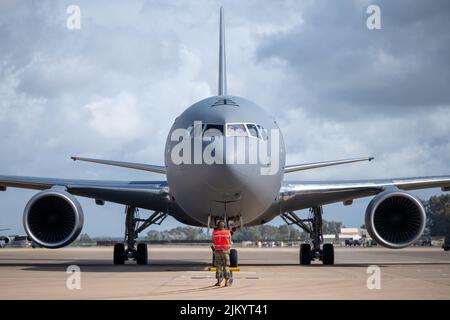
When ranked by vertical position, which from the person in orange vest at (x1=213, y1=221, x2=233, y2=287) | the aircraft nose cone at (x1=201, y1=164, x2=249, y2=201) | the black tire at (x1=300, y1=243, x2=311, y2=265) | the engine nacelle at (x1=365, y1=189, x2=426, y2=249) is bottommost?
the black tire at (x1=300, y1=243, x2=311, y2=265)

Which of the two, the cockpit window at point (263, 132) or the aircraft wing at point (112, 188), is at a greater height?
the cockpit window at point (263, 132)

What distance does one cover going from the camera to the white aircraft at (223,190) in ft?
48.4

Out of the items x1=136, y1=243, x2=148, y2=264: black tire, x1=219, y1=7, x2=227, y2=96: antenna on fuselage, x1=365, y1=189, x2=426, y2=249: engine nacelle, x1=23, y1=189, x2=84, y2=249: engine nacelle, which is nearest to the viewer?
x1=23, y1=189, x2=84, y2=249: engine nacelle

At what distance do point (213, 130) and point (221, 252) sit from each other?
9.90 ft

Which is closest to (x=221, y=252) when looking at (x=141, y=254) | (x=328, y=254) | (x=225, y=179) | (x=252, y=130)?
(x=225, y=179)

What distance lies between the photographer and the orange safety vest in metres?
13.2

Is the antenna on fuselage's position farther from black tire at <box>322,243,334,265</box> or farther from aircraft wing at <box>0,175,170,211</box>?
black tire at <box>322,243,334,265</box>

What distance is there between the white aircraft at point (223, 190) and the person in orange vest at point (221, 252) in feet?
4.42

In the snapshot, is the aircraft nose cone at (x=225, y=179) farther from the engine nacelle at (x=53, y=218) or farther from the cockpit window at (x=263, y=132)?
the engine nacelle at (x=53, y=218)

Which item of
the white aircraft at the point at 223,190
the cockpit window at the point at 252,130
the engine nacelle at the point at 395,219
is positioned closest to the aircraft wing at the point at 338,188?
the white aircraft at the point at 223,190

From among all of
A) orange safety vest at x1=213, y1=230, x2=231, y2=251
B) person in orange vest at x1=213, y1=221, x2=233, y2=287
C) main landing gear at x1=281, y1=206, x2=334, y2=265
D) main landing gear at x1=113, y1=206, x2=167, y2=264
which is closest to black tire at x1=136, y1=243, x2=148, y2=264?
main landing gear at x1=113, y1=206, x2=167, y2=264

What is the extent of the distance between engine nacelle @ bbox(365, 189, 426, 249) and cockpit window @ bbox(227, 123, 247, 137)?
17.2ft

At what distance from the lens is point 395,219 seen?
18797mm
